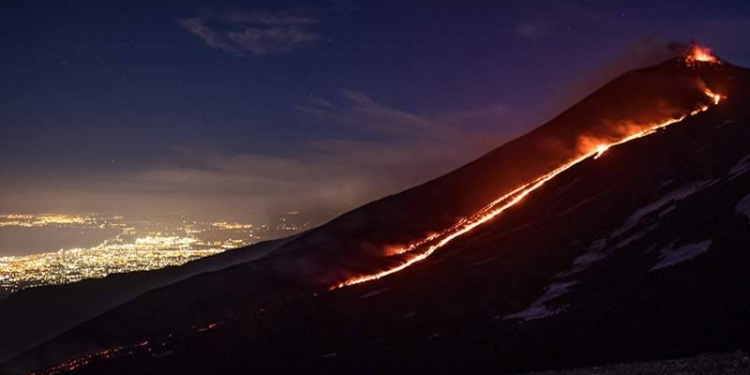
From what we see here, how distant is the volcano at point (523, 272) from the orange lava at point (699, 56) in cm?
37

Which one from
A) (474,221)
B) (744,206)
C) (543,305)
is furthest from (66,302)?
(744,206)

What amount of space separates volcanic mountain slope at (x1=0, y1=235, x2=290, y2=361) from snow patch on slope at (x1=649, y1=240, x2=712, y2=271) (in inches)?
4614

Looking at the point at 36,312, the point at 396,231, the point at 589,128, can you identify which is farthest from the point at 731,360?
the point at 36,312

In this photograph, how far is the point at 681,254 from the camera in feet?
148

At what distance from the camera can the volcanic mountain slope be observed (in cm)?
14888

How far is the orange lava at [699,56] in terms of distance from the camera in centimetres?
13200

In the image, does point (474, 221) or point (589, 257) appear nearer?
point (589, 257)

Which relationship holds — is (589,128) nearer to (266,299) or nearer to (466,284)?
(266,299)

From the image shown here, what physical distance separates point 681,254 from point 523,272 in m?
15.1

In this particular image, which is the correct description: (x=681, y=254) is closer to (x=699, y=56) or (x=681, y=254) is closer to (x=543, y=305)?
(x=543, y=305)

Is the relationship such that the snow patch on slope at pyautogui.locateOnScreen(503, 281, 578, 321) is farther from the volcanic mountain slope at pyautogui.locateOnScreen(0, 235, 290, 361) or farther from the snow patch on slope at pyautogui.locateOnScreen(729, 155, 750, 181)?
the volcanic mountain slope at pyautogui.locateOnScreen(0, 235, 290, 361)

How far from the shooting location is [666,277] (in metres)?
42.0

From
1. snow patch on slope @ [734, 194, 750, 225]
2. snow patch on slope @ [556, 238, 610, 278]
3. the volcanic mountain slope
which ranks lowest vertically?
snow patch on slope @ [556, 238, 610, 278]

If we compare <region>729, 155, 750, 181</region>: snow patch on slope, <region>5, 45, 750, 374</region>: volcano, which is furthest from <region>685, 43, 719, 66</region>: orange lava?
<region>729, 155, 750, 181</region>: snow patch on slope
